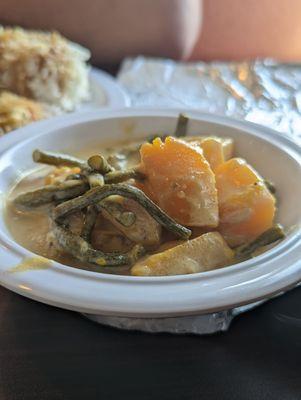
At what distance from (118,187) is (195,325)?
0.25m

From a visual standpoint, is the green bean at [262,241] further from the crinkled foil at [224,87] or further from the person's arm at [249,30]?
the person's arm at [249,30]

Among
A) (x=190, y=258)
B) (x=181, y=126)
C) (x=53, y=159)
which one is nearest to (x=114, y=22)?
(x=181, y=126)

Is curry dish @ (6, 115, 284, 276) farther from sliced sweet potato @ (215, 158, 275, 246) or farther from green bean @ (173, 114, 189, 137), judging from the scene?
green bean @ (173, 114, 189, 137)

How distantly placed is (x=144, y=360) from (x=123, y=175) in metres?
0.33

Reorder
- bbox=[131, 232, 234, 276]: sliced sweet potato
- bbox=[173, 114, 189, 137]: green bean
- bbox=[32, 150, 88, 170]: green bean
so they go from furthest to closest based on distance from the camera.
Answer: bbox=[173, 114, 189, 137]: green bean
bbox=[32, 150, 88, 170]: green bean
bbox=[131, 232, 234, 276]: sliced sweet potato

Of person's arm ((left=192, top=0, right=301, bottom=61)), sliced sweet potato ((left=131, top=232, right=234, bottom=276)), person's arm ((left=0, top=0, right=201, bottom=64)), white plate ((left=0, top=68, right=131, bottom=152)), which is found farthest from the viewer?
person's arm ((left=192, top=0, right=301, bottom=61))

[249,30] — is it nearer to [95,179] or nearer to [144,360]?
[95,179]

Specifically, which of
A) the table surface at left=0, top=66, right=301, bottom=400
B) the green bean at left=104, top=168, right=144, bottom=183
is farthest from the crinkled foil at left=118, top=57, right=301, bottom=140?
the table surface at left=0, top=66, right=301, bottom=400

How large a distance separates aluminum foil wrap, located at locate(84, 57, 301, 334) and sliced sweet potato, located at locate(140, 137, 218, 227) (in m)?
0.60

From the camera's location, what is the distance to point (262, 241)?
2.78 ft

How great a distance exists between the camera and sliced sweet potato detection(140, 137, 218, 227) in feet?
2.77

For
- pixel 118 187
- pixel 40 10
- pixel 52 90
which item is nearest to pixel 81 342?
pixel 118 187

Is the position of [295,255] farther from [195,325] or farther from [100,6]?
[100,6]

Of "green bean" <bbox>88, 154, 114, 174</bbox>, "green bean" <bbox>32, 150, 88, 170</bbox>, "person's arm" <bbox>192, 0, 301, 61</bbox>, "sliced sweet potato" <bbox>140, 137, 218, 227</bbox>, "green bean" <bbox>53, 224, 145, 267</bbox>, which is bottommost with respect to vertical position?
"person's arm" <bbox>192, 0, 301, 61</bbox>
